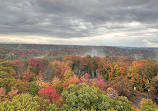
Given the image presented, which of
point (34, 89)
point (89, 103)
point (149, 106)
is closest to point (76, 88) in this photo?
point (89, 103)

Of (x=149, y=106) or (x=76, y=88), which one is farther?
(x=76, y=88)

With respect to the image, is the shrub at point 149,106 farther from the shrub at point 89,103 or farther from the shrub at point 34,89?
the shrub at point 34,89

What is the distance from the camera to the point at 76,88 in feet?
47.1

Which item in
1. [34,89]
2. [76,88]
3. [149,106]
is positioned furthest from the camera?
[34,89]

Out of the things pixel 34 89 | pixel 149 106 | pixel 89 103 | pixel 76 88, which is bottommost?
pixel 34 89

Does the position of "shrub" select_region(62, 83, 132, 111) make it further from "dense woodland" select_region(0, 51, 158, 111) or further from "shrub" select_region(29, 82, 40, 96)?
"shrub" select_region(29, 82, 40, 96)

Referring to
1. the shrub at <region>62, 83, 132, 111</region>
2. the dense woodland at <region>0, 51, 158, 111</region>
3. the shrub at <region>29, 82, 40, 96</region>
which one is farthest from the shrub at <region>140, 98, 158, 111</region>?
the shrub at <region>29, 82, 40, 96</region>

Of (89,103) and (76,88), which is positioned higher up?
(76,88)

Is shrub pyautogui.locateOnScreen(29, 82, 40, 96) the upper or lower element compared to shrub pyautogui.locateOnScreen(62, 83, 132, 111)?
lower

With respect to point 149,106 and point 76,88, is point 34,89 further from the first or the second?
point 149,106

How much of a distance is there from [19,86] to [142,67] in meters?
32.9

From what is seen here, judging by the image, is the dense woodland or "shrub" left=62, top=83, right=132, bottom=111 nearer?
"shrub" left=62, top=83, right=132, bottom=111

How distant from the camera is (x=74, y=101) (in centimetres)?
1170

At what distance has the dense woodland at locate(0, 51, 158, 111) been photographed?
38.8 ft
